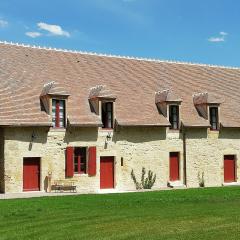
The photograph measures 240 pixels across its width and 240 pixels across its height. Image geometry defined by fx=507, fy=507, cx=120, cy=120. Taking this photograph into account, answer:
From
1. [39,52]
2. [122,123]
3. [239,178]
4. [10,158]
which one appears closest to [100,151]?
[122,123]

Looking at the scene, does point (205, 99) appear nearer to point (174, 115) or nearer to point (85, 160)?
point (174, 115)

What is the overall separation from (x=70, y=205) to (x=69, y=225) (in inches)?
180

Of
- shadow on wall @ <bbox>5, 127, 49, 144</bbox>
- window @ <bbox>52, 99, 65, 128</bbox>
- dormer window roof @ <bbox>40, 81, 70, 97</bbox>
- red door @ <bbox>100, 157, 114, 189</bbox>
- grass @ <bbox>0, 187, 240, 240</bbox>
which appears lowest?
grass @ <bbox>0, 187, 240, 240</bbox>

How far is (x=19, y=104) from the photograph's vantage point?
1032 inches

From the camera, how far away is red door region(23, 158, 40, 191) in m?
26.0

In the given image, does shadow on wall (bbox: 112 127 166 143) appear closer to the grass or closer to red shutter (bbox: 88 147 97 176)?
red shutter (bbox: 88 147 97 176)

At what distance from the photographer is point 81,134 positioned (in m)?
27.5

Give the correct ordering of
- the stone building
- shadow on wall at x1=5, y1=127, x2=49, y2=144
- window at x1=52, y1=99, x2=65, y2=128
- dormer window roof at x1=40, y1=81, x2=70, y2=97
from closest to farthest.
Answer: shadow on wall at x1=5, y1=127, x2=49, y2=144, the stone building, dormer window roof at x1=40, y1=81, x2=70, y2=97, window at x1=52, y1=99, x2=65, y2=128

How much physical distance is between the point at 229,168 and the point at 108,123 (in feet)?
31.4

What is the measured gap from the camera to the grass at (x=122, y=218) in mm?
12914

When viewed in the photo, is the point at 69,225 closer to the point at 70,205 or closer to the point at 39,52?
the point at 70,205

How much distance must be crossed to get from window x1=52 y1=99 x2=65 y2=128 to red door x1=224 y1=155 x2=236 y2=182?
11.9 meters

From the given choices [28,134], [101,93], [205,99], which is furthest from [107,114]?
[205,99]

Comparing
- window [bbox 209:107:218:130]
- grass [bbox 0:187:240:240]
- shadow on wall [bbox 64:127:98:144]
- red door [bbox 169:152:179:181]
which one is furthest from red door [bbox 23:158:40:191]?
window [bbox 209:107:218:130]
